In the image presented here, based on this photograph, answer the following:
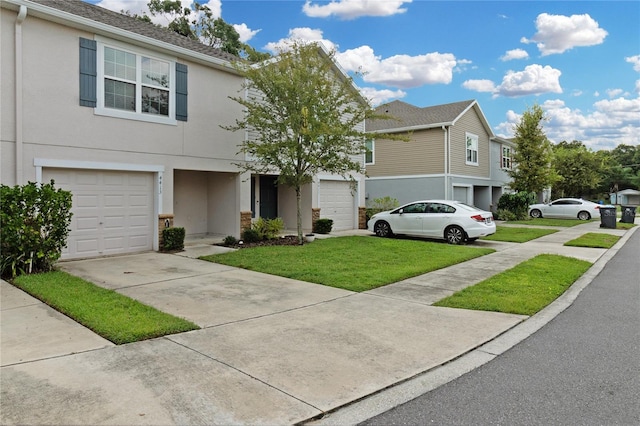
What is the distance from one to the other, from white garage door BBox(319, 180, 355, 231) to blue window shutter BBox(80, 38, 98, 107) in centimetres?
913

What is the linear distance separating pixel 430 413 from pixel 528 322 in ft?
10.5

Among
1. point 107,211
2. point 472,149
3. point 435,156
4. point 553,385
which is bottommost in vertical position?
point 553,385

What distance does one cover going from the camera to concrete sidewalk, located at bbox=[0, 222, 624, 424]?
3266mm

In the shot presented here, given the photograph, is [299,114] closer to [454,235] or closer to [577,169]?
[454,235]

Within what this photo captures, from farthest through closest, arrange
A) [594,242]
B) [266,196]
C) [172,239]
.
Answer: [266,196] < [594,242] < [172,239]

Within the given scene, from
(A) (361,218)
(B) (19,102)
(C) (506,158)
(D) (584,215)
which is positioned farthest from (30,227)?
(C) (506,158)

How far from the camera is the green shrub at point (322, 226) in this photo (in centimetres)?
1630

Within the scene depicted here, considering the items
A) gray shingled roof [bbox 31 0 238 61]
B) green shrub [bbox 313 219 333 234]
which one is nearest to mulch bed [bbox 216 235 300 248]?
green shrub [bbox 313 219 333 234]

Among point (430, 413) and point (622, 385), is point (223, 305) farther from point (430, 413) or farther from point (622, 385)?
point (622, 385)

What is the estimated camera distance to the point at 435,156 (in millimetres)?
22953

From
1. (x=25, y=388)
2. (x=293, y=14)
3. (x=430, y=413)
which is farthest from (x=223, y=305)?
(x=293, y=14)

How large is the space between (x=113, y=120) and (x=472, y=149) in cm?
2066

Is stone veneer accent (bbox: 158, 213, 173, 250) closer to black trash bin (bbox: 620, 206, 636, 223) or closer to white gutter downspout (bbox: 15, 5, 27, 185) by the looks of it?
white gutter downspout (bbox: 15, 5, 27, 185)

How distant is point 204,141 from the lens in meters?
13.0
